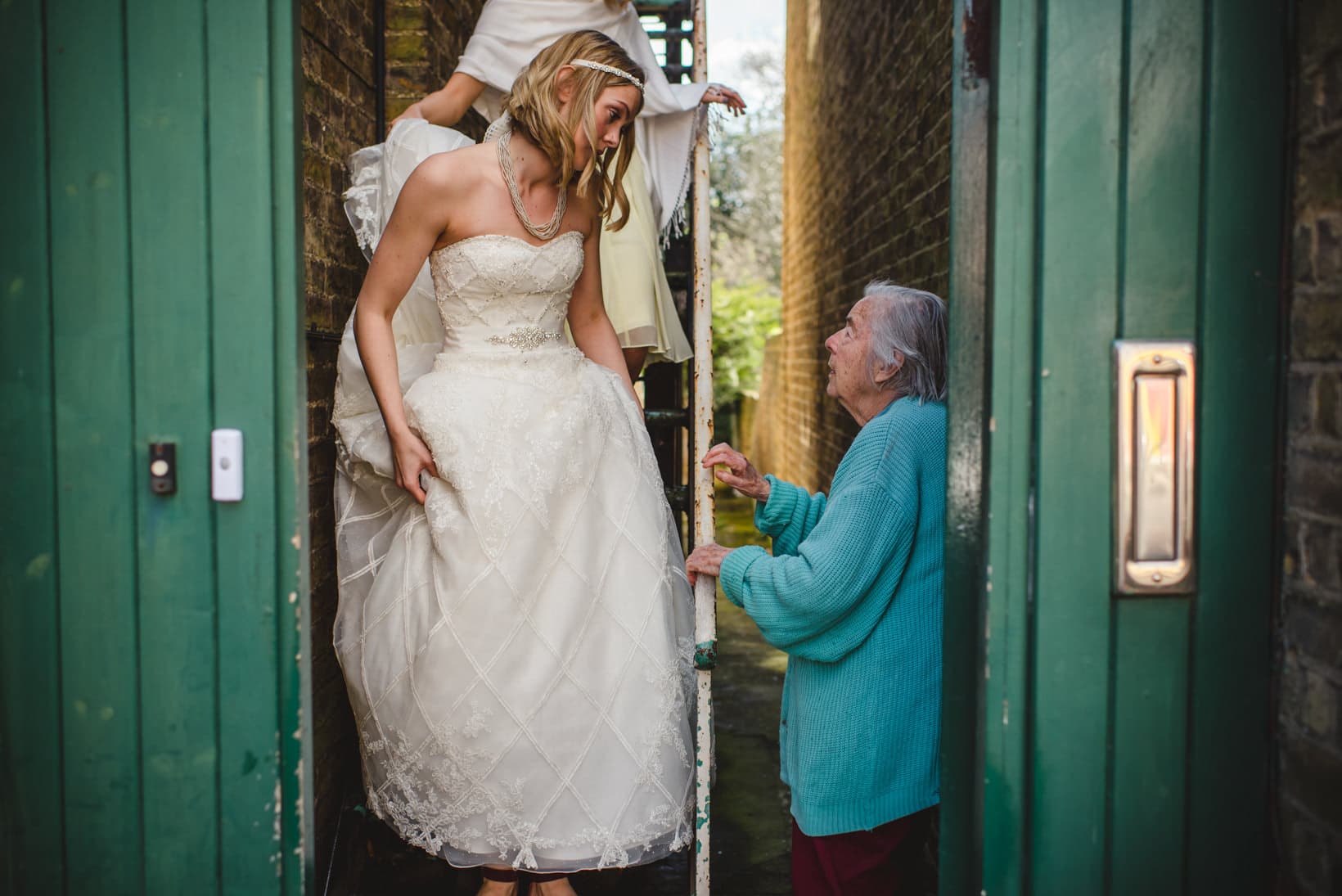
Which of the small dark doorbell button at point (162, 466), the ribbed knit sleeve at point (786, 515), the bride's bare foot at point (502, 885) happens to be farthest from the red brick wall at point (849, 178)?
the small dark doorbell button at point (162, 466)

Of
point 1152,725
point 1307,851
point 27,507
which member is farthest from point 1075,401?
point 27,507

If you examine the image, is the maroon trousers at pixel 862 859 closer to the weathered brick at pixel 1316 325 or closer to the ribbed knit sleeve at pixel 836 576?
the ribbed knit sleeve at pixel 836 576

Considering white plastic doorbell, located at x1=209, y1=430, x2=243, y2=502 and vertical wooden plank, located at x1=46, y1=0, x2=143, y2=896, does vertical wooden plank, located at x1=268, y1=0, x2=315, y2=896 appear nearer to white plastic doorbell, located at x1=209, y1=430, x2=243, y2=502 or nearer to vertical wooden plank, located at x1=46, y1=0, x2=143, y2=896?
white plastic doorbell, located at x1=209, y1=430, x2=243, y2=502

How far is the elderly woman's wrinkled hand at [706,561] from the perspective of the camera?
2400mm

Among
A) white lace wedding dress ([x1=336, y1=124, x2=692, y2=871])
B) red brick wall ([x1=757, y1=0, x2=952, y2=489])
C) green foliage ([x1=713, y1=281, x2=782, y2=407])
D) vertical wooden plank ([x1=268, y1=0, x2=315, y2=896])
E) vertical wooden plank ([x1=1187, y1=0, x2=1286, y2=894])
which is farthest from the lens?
green foliage ([x1=713, y1=281, x2=782, y2=407])

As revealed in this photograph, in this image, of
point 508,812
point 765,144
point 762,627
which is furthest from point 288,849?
point 765,144

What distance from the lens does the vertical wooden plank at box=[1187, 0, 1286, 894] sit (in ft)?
5.16

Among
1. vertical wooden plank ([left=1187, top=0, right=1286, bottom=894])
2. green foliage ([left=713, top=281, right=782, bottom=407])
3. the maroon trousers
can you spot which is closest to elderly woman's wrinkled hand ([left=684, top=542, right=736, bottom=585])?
Answer: the maroon trousers

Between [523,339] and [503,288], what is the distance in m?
0.14

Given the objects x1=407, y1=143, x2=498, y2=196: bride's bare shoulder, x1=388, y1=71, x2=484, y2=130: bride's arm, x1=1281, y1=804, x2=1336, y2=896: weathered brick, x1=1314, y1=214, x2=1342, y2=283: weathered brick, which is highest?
x1=388, y1=71, x2=484, y2=130: bride's arm

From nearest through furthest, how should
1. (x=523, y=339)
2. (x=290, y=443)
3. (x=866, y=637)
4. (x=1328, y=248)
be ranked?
1. (x=1328, y=248)
2. (x=290, y=443)
3. (x=866, y=637)
4. (x=523, y=339)

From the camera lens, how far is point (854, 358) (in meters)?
2.44

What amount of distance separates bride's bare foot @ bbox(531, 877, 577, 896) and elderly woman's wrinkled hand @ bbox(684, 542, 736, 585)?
2.78 feet

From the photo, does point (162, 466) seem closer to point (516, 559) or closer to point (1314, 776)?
point (516, 559)
